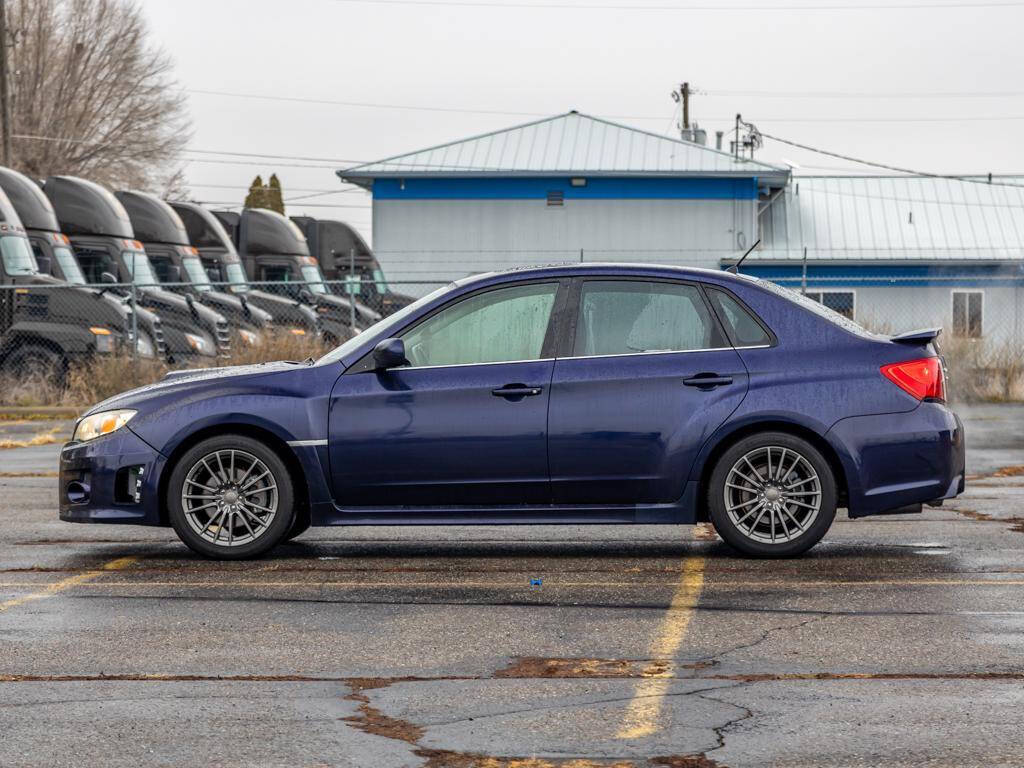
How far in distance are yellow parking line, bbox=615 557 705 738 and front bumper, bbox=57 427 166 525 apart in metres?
2.79

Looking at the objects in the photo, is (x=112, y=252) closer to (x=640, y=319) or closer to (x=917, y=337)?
(x=640, y=319)

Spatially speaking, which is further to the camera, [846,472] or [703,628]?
[846,472]

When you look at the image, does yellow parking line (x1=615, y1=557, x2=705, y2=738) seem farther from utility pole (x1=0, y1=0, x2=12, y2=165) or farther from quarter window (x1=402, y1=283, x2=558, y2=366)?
utility pole (x1=0, y1=0, x2=12, y2=165)

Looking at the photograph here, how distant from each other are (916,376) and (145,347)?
16933 millimetres

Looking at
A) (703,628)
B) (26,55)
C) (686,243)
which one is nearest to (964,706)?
(703,628)

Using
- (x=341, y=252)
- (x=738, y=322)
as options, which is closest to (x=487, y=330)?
(x=738, y=322)

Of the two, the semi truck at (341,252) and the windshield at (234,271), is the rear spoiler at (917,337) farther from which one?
the semi truck at (341,252)

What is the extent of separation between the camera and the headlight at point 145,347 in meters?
23.2

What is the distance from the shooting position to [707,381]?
8281mm

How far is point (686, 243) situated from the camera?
143 ft

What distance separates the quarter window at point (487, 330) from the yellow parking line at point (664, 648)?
143 cm

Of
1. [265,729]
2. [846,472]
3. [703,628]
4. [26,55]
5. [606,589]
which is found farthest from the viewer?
[26,55]

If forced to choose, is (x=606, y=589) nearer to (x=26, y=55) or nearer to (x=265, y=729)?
(x=265, y=729)

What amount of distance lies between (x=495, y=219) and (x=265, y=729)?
131 ft
